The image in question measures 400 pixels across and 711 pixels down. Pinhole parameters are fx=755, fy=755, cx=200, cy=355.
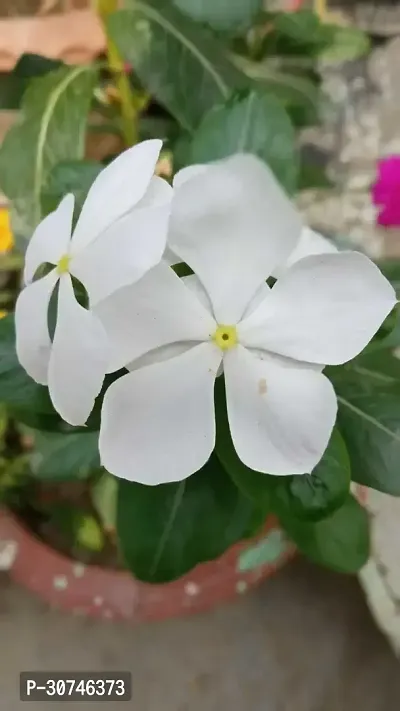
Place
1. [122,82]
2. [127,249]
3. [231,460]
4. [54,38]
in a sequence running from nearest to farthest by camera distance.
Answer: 1. [127,249]
2. [231,460]
3. [122,82]
4. [54,38]

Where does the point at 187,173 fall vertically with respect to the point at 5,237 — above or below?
above

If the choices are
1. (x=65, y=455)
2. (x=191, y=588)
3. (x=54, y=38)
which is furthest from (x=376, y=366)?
(x=54, y=38)

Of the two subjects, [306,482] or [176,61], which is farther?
[176,61]

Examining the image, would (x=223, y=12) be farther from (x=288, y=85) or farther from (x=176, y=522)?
(x=176, y=522)

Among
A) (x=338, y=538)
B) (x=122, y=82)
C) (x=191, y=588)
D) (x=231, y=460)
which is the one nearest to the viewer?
(x=231, y=460)

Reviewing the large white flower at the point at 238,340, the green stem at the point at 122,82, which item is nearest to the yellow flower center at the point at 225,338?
the large white flower at the point at 238,340

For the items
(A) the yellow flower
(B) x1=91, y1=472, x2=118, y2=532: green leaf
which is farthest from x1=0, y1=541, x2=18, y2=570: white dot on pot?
(A) the yellow flower

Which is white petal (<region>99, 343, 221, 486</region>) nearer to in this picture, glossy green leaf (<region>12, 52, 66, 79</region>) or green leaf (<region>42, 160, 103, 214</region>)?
green leaf (<region>42, 160, 103, 214</region>)
